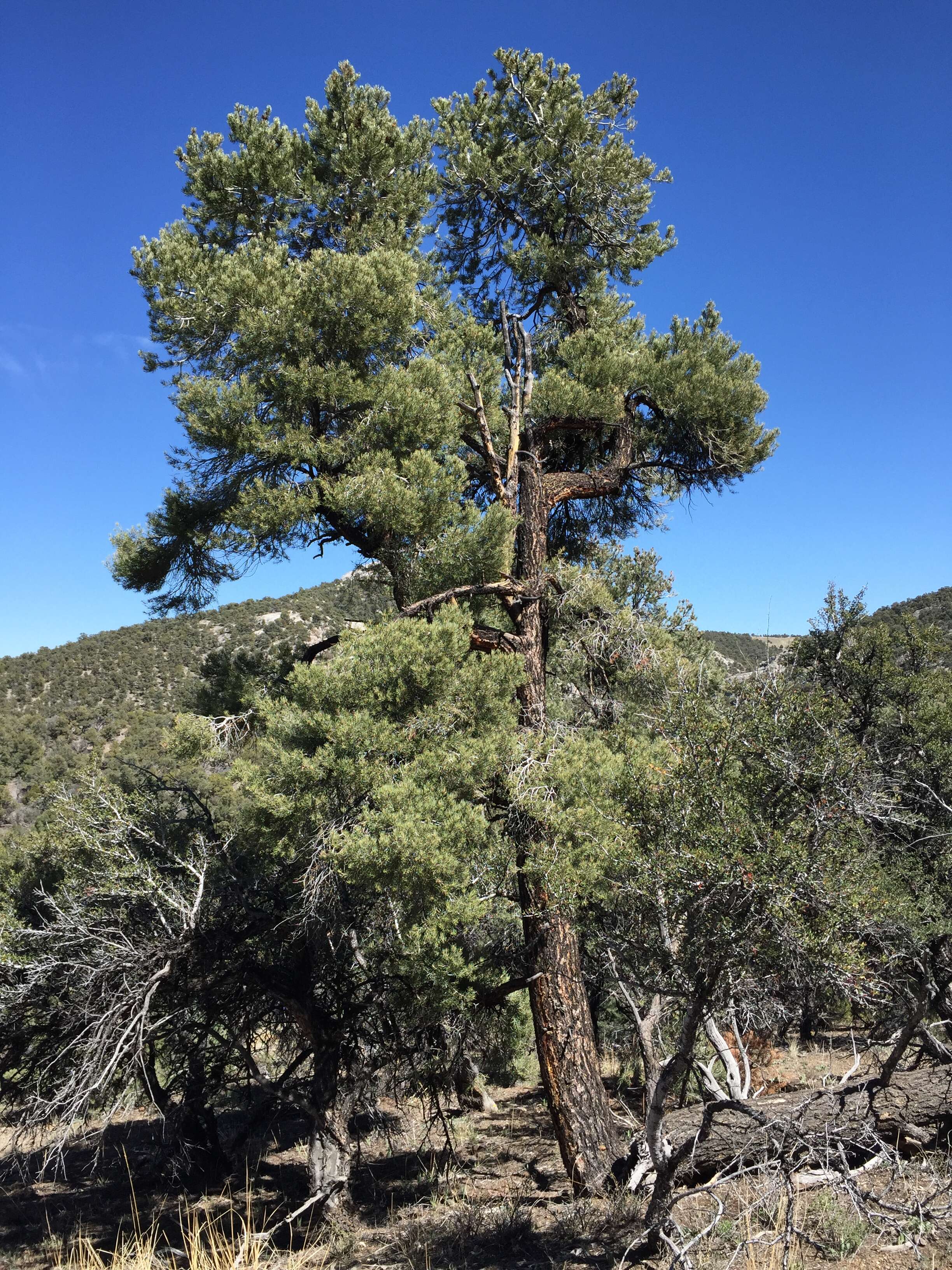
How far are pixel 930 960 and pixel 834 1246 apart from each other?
420cm

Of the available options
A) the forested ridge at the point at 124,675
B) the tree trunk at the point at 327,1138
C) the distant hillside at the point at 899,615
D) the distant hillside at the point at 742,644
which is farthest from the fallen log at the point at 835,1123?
the distant hillside at the point at 899,615

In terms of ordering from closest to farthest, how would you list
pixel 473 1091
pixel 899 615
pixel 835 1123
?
pixel 835 1123 < pixel 473 1091 < pixel 899 615

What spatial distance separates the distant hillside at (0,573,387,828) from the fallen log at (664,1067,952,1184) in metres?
18.3

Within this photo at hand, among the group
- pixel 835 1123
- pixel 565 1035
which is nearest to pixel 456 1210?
pixel 565 1035

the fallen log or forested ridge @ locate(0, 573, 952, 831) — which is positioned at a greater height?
forested ridge @ locate(0, 573, 952, 831)

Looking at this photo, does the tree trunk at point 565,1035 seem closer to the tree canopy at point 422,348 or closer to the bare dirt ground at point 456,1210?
the bare dirt ground at point 456,1210

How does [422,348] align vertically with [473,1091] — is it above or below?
above

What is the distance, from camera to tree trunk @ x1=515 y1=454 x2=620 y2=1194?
704cm

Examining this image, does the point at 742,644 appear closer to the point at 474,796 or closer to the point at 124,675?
the point at 124,675

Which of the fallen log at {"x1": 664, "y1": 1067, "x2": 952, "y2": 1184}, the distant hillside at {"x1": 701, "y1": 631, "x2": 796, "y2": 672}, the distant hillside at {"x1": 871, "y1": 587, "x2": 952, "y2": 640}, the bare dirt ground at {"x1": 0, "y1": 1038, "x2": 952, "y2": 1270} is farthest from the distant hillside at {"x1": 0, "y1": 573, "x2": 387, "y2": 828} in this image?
the distant hillside at {"x1": 871, "y1": 587, "x2": 952, "y2": 640}

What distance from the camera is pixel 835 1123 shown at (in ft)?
17.7

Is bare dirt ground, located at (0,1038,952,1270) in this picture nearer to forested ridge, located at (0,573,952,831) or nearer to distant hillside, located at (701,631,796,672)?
distant hillside, located at (701,631,796,672)

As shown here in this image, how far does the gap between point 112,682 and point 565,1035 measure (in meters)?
37.7

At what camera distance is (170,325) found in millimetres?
7848
